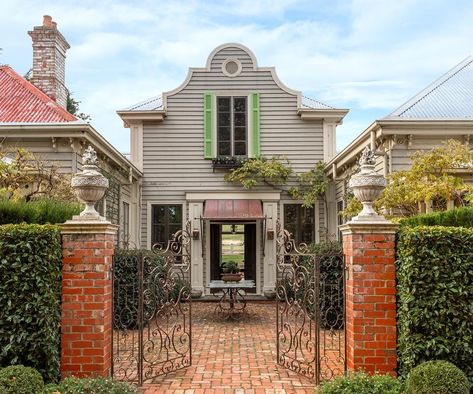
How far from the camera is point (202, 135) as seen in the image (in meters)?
15.3

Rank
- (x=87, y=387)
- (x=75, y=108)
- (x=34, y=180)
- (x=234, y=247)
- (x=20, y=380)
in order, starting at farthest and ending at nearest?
(x=75, y=108)
(x=234, y=247)
(x=34, y=180)
(x=87, y=387)
(x=20, y=380)

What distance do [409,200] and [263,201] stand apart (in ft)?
20.9

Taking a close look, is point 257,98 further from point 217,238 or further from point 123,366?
point 123,366

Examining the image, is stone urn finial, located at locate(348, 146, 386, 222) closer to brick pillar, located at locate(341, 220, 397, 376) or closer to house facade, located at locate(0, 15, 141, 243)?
brick pillar, located at locate(341, 220, 397, 376)

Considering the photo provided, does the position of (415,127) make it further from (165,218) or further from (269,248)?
(165,218)

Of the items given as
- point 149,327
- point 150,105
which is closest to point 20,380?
point 149,327

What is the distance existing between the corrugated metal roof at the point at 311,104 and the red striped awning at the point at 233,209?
3.14 meters

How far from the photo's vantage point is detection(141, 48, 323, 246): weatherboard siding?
15234 millimetres

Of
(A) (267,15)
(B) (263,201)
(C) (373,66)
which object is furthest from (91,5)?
(C) (373,66)

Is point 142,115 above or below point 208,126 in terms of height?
above

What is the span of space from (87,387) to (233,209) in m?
10.1

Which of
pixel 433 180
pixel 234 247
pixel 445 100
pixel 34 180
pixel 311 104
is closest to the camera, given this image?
pixel 433 180

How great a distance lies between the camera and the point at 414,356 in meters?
5.05

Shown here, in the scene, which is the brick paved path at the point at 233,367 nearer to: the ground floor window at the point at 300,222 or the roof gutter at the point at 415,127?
the roof gutter at the point at 415,127
